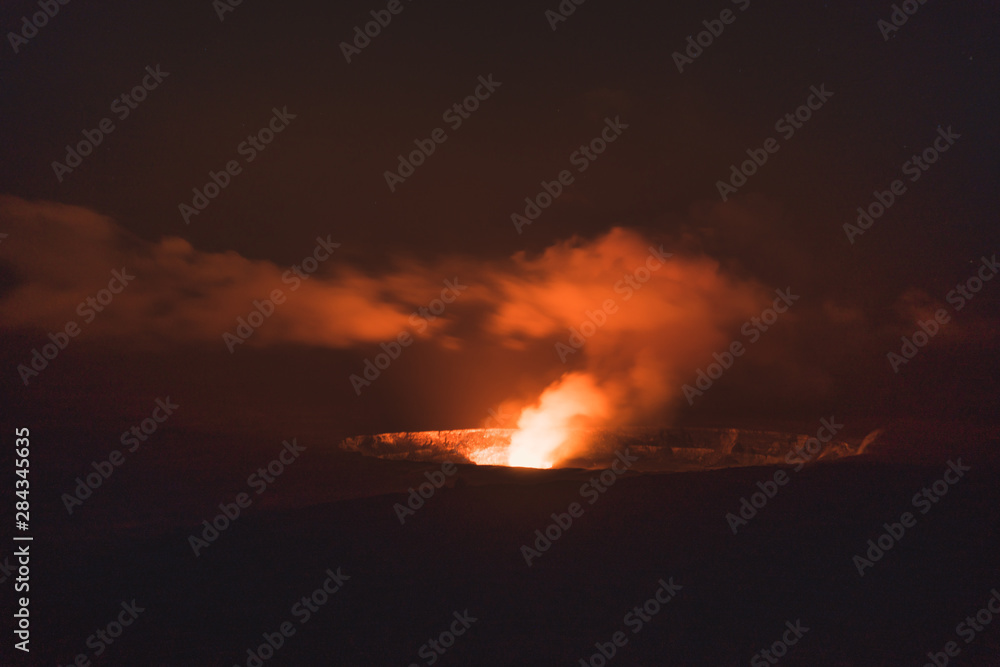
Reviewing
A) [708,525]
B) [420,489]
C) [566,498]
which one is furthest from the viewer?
[420,489]

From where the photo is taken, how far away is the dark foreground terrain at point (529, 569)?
7.37 meters

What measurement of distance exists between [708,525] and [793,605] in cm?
236

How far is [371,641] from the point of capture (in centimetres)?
743

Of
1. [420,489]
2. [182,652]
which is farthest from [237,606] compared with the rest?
[420,489]

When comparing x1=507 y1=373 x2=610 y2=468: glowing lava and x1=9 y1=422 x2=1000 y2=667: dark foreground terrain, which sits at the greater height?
x1=507 y1=373 x2=610 y2=468: glowing lava

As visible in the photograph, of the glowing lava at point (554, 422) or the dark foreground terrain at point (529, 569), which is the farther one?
the glowing lava at point (554, 422)

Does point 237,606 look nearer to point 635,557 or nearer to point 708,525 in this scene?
point 635,557

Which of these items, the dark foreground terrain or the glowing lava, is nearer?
the dark foreground terrain

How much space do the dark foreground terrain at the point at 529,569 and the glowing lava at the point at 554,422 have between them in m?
3.95

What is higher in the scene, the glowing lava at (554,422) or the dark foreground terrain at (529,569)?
the glowing lava at (554,422)

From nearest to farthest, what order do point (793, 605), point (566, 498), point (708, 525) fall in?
point (793, 605), point (708, 525), point (566, 498)

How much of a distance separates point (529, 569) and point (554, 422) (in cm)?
914

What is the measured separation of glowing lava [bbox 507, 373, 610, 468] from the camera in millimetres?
16516

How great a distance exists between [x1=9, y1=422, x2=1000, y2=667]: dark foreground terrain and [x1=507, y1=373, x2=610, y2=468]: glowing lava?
3.95m
